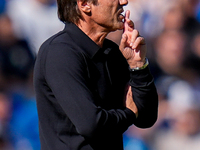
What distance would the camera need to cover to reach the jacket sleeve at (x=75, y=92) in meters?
1.68

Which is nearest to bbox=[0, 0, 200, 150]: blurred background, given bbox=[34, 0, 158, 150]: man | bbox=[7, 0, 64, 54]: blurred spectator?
A: bbox=[7, 0, 64, 54]: blurred spectator

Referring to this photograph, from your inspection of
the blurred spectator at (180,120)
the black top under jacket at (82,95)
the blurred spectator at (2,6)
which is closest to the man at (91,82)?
the black top under jacket at (82,95)

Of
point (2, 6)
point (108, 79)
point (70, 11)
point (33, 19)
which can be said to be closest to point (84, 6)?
point (70, 11)

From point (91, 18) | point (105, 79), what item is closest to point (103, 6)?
point (91, 18)

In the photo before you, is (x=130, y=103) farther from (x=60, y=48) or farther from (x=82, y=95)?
(x=60, y=48)

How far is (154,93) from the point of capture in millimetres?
2014

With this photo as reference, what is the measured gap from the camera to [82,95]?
1689mm

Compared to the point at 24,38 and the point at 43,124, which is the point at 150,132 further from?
the point at 43,124

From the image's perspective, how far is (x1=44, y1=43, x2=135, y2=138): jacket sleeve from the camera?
168 cm

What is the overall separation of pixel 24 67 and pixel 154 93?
6.86 ft

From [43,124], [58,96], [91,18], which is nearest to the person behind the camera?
[58,96]

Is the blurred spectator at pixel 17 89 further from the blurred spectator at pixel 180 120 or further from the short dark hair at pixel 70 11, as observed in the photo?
the short dark hair at pixel 70 11

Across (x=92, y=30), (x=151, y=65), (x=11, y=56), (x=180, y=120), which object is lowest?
(x=180, y=120)

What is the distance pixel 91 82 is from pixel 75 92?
0.16 m
